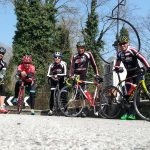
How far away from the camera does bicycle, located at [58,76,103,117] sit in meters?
12.3

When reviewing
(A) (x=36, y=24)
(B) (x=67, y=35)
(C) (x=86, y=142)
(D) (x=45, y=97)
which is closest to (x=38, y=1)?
(A) (x=36, y=24)

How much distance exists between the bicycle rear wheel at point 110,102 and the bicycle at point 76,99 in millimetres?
468

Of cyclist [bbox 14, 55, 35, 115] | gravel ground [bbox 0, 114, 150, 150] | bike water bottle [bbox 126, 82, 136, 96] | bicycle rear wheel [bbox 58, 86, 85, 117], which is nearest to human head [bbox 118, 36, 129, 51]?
bike water bottle [bbox 126, 82, 136, 96]

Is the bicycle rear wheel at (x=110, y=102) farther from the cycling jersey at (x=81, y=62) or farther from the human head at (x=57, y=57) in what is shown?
the human head at (x=57, y=57)

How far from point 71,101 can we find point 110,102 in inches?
49.8

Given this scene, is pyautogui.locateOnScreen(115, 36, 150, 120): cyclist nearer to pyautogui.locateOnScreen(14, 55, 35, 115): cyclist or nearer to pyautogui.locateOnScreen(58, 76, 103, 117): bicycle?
pyautogui.locateOnScreen(58, 76, 103, 117): bicycle

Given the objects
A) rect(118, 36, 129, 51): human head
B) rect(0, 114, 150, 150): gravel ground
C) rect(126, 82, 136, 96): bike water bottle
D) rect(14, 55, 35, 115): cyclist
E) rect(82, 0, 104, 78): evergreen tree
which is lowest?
rect(0, 114, 150, 150): gravel ground

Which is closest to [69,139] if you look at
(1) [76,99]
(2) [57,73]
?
(1) [76,99]

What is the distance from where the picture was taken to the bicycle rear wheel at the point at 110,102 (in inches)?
450

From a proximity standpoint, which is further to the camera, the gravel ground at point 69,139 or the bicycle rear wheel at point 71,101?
the bicycle rear wheel at point 71,101

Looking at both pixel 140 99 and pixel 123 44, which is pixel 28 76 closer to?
pixel 123 44

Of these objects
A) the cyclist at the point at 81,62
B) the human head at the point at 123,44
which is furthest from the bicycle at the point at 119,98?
the cyclist at the point at 81,62

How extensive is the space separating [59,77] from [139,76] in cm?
311

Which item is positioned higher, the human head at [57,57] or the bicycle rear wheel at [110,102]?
the human head at [57,57]
